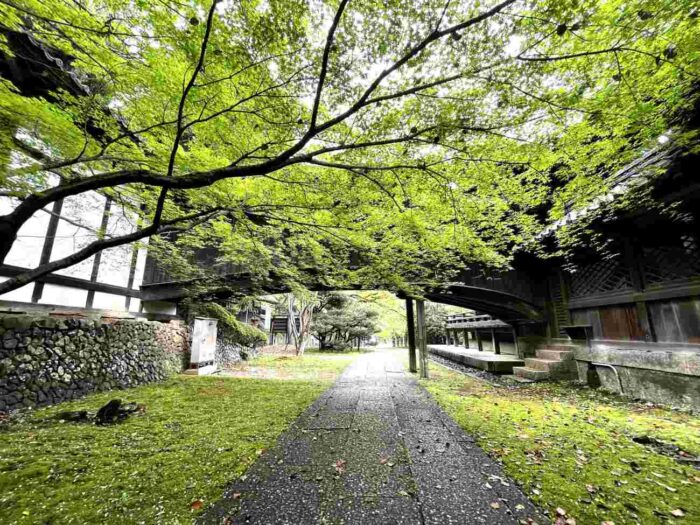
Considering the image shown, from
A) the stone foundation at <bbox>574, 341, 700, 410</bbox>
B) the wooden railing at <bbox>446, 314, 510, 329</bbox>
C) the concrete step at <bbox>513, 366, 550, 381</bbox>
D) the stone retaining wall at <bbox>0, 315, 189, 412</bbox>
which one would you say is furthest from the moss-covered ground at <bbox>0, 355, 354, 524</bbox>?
the wooden railing at <bbox>446, 314, 510, 329</bbox>

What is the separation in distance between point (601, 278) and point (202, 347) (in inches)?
514

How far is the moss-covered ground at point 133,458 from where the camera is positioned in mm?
2180

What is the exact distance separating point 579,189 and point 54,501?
819 centimetres

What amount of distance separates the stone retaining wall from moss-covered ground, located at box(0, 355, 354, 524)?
1.78ft

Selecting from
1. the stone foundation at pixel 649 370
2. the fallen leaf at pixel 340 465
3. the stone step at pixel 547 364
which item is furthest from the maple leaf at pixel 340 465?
the stone step at pixel 547 364

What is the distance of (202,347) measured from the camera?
32.1 ft

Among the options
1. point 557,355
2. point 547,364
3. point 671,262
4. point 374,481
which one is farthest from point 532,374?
point 374,481

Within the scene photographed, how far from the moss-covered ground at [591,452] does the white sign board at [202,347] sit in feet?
27.9

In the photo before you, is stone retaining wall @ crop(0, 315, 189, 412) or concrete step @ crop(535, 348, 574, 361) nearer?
stone retaining wall @ crop(0, 315, 189, 412)

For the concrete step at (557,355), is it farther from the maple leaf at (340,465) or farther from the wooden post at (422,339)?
the maple leaf at (340,465)

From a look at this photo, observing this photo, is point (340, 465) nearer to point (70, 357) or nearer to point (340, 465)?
point (340, 465)

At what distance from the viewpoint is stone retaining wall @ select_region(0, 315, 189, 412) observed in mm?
4715

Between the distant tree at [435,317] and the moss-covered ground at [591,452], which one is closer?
the moss-covered ground at [591,452]

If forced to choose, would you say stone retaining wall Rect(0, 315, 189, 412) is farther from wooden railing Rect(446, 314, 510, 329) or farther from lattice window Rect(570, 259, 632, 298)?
wooden railing Rect(446, 314, 510, 329)
